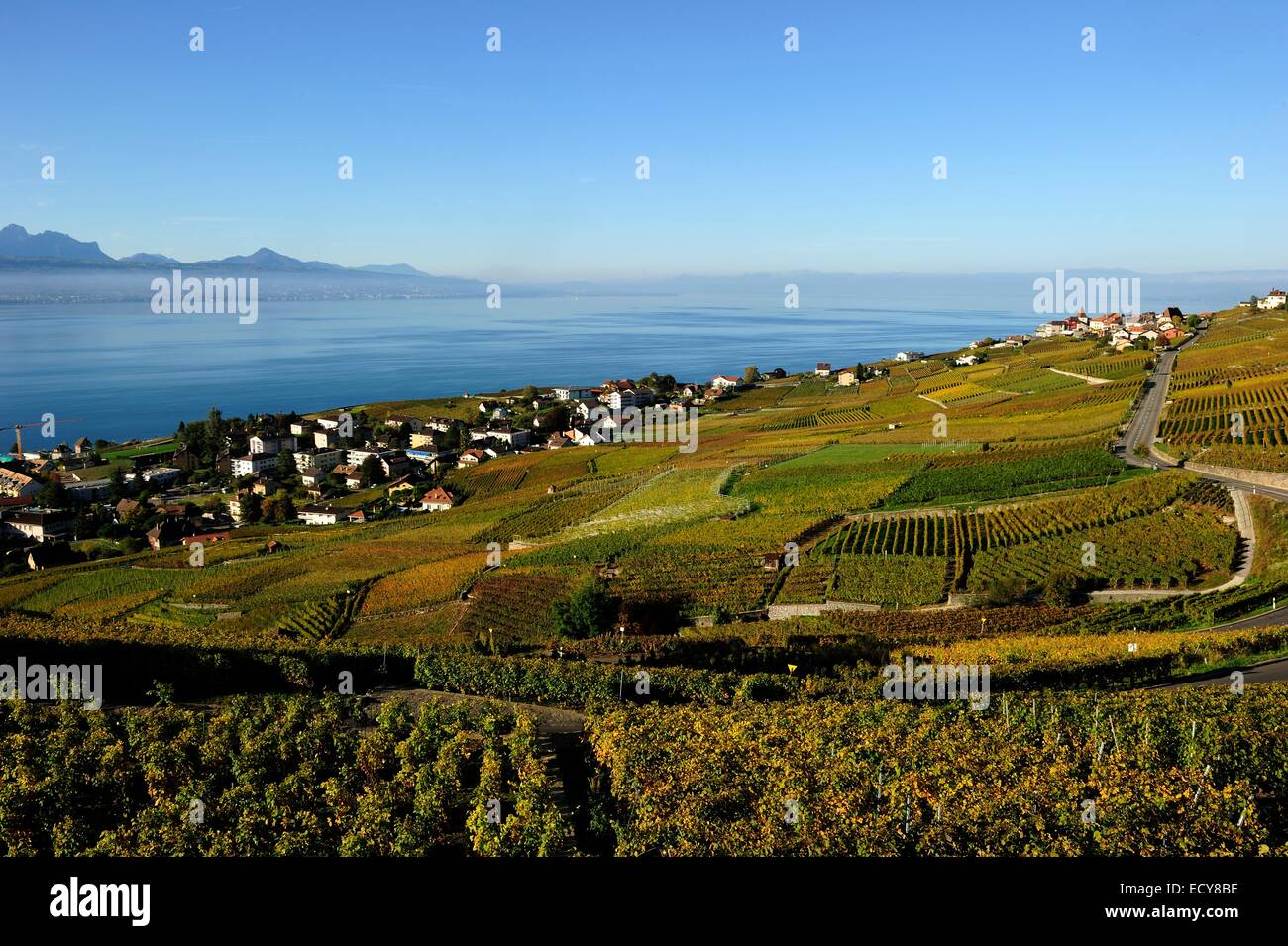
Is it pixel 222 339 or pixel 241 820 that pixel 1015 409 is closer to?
pixel 241 820

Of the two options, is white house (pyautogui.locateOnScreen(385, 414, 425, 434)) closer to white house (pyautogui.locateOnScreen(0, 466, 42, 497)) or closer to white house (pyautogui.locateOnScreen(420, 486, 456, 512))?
white house (pyautogui.locateOnScreen(420, 486, 456, 512))

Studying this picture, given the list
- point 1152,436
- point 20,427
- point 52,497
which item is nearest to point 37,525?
point 52,497

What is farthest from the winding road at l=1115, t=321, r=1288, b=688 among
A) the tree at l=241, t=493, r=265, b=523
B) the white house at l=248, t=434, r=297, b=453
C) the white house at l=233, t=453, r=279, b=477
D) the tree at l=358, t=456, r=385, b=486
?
the white house at l=248, t=434, r=297, b=453

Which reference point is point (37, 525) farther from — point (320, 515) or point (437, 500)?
point (437, 500)

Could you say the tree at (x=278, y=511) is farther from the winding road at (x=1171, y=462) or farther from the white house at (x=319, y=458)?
the winding road at (x=1171, y=462)

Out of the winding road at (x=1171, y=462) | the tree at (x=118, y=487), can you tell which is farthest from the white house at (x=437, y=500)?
the winding road at (x=1171, y=462)

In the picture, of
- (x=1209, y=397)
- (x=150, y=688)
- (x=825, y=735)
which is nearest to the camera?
(x=825, y=735)

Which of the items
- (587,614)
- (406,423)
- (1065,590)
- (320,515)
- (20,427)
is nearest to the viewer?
(1065,590)
